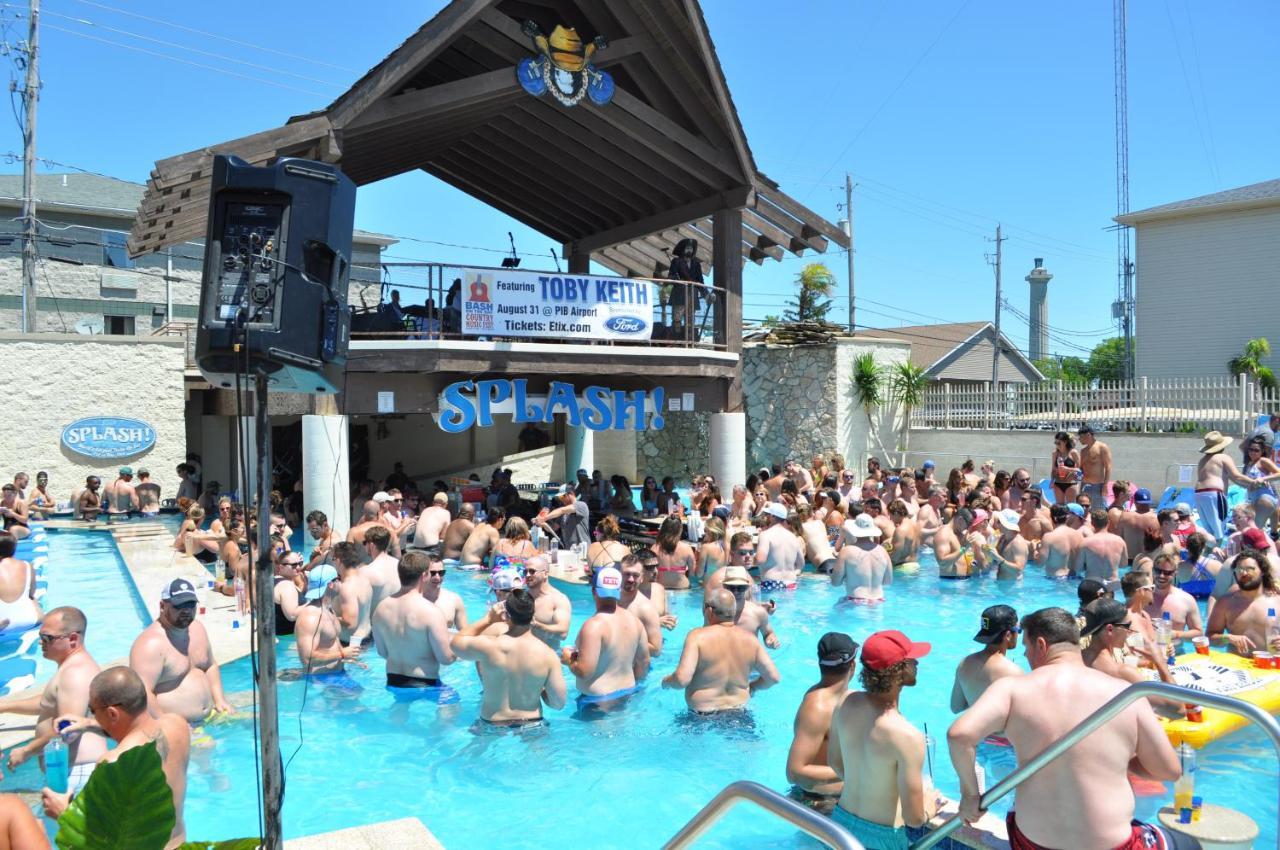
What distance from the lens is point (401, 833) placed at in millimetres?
4676

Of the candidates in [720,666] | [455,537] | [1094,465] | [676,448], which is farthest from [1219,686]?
[676,448]

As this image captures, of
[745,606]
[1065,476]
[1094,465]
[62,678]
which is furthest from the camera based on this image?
[1065,476]

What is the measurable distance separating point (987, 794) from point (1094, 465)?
11.7 meters

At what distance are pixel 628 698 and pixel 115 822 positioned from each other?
584 centimetres

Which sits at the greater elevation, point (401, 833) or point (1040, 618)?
point (1040, 618)

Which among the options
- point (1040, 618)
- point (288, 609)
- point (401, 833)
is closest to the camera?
point (1040, 618)

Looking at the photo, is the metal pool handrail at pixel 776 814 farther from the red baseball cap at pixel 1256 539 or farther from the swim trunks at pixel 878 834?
the red baseball cap at pixel 1256 539

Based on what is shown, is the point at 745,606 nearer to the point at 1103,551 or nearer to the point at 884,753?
the point at 884,753

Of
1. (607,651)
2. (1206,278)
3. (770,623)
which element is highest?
(1206,278)

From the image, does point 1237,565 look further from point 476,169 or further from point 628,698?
point 476,169

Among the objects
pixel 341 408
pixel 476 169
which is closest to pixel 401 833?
pixel 341 408

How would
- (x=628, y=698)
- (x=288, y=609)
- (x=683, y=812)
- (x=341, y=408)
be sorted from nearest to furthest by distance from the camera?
(x=683, y=812) < (x=628, y=698) < (x=288, y=609) < (x=341, y=408)

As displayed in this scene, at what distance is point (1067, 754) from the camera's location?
11.8ft

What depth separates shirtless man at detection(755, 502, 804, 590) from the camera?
11.9 meters
